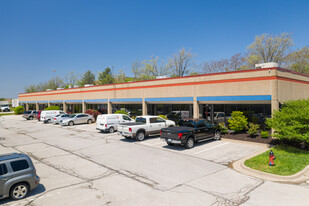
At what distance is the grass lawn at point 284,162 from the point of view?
9840mm

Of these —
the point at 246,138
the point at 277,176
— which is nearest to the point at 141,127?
the point at 246,138

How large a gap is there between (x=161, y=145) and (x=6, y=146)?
11.1 meters

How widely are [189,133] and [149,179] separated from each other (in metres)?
5.86

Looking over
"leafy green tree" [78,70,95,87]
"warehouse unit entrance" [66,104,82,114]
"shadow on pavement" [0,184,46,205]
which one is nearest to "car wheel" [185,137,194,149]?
"shadow on pavement" [0,184,46,205]

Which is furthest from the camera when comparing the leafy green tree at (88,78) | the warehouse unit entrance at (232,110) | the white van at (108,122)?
Result: the leafy green tree at (88,78)

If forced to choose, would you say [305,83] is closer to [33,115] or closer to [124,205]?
[124,205]

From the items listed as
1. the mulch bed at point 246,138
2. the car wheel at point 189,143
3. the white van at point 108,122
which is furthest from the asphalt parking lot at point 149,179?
the white van at point 108,122

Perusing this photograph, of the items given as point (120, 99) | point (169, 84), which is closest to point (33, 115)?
point (120, 99)

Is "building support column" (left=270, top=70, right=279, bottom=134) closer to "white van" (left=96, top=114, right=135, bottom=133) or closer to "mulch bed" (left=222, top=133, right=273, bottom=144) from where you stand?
"mulch bed" (left=222, top=133, right=273, bottom=144)

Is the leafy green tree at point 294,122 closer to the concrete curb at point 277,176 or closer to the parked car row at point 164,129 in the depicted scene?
the concrete curb at point 277,176

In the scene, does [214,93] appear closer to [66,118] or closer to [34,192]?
[34,192]

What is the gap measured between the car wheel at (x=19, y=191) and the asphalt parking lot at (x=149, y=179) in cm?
19

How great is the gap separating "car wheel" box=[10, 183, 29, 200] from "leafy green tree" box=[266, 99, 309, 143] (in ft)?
41.8

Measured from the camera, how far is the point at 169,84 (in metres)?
23.7
